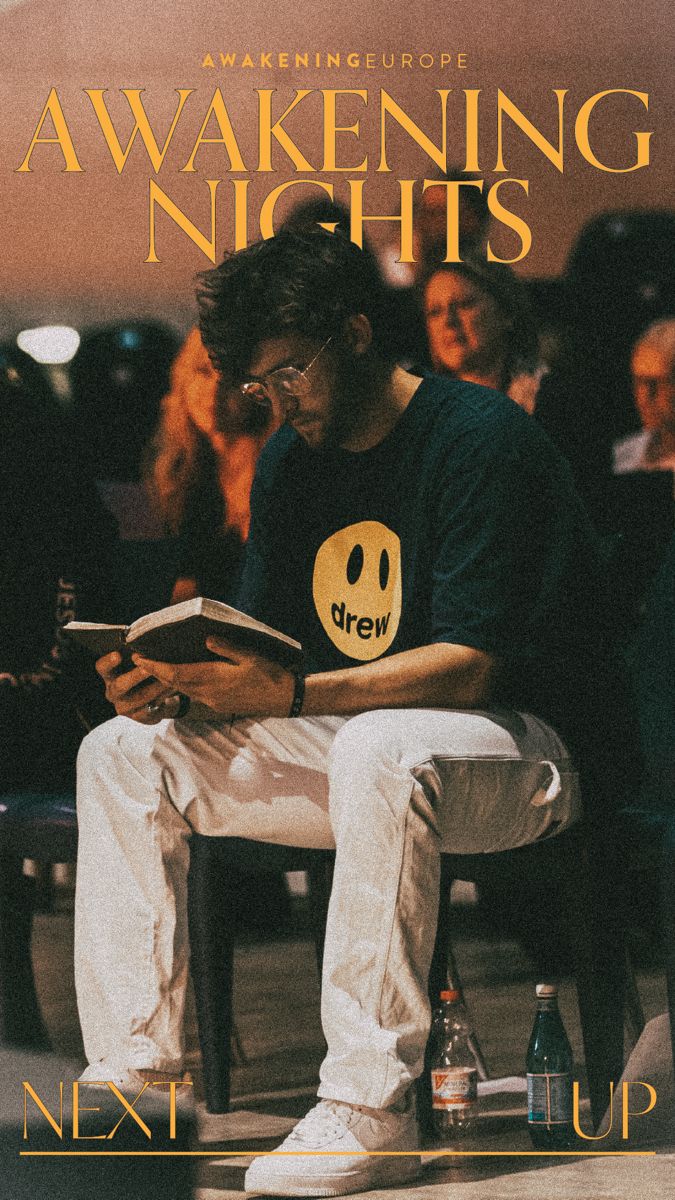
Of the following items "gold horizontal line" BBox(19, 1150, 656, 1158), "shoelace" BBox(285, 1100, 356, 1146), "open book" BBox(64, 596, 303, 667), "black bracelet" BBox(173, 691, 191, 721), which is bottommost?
"gold horizontal line" BBox(19, 1150, 656, 1158)

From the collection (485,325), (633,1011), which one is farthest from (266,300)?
(633,1011)

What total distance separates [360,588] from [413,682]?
0.35m

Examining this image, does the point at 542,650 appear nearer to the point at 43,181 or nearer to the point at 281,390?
the point at 281,390

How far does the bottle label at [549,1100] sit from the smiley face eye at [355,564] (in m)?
0.86

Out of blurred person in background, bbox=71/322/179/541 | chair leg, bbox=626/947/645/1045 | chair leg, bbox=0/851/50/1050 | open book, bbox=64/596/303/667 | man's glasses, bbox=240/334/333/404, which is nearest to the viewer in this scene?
open book, bbox=64/596/303/667

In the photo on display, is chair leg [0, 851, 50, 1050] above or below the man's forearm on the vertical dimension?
below

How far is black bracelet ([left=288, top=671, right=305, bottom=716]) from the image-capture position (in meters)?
2.34

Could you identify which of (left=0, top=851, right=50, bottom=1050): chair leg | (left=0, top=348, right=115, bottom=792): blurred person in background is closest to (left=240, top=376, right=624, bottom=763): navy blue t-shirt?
(left=0, top=348, right=115, bottom=792): blurred person in background

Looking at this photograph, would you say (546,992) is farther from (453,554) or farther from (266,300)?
(266,300)

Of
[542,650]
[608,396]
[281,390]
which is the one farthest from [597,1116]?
[608,396]

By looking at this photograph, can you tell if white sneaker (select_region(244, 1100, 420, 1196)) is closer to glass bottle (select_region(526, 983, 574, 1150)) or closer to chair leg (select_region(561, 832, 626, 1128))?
glass bottle (select_region(526, 983, 574, 1150))

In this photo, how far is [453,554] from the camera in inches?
94.7

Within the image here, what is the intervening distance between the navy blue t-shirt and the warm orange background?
2.76 ft

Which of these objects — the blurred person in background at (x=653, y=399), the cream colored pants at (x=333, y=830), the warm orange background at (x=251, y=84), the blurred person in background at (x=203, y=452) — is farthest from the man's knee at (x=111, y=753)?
the blurred person in background at (x=653, y=399)
